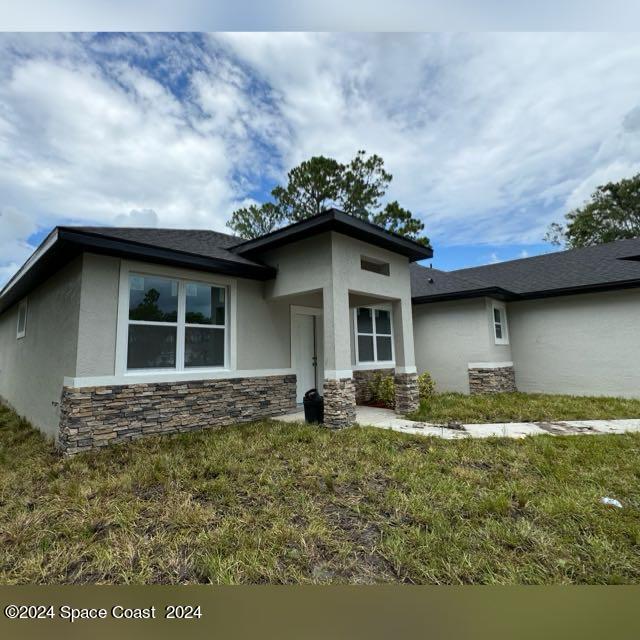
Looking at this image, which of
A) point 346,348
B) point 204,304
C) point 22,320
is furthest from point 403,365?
point 22,320

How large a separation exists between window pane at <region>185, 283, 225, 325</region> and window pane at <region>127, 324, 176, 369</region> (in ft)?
1.62

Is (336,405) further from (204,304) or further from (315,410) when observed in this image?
(204,304)

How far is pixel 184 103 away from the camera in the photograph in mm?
8727

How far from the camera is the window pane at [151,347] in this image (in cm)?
593

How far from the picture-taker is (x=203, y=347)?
6.82 meters

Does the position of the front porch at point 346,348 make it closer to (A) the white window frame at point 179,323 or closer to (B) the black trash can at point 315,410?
(B) the black trash can at point 315,410

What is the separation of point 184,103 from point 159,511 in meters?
9.32

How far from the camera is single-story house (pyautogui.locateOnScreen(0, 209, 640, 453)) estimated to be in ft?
18.4

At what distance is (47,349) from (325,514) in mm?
6628

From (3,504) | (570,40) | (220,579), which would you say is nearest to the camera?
(220,579)

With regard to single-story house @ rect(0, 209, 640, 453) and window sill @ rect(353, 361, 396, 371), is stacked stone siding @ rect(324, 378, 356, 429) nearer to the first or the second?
single-story house @ rect(0, 209, 640, 453)

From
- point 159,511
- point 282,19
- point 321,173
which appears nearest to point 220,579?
point 159,511

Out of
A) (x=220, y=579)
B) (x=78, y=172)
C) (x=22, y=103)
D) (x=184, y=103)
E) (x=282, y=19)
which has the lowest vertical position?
(x=220, y=579)

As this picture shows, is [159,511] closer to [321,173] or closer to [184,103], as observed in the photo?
[184,103]
